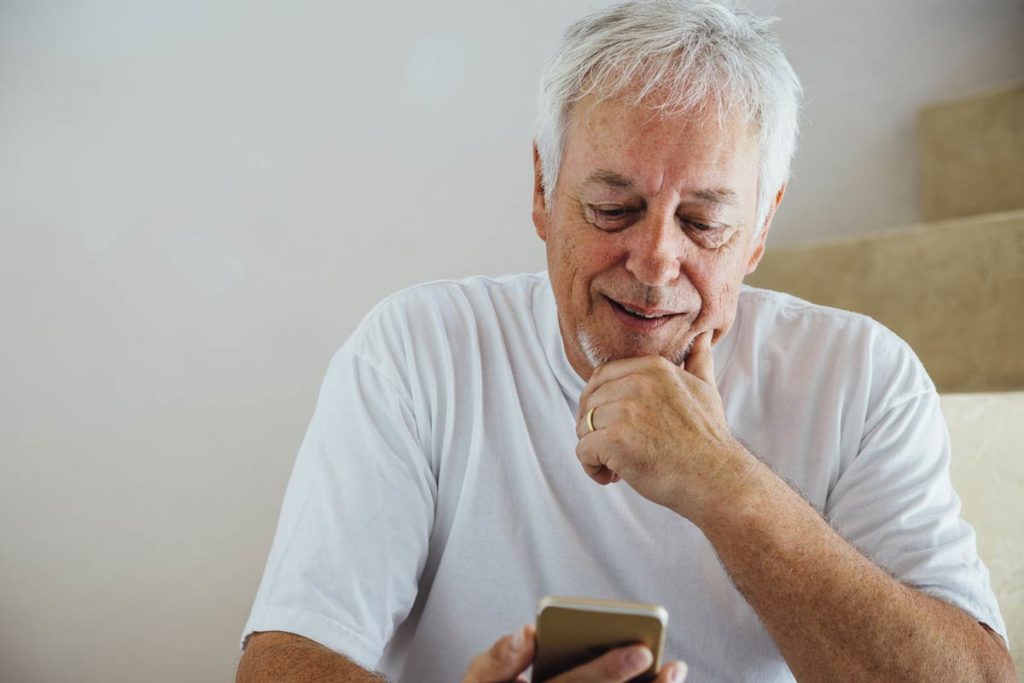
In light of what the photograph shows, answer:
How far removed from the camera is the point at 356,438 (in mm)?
1250

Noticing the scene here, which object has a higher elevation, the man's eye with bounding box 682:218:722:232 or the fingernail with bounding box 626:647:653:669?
the man's eye with bounding box 682:218:722:232

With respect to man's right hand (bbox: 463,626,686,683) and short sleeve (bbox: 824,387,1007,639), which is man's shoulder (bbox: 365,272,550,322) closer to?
short sleeve (bbox: 824,387,1007,639)

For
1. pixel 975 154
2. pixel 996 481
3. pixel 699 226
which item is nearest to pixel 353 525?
pixel 699 226

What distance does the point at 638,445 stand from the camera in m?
1.11

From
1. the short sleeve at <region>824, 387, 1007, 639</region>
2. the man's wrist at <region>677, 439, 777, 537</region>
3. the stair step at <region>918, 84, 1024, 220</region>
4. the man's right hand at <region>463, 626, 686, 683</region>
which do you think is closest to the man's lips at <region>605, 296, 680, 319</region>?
the man's wrist at <region>677, 439, 777, 537</region>

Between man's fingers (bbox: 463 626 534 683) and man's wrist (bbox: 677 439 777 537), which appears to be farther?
man's wrist (bbox: 677 439 777 537)

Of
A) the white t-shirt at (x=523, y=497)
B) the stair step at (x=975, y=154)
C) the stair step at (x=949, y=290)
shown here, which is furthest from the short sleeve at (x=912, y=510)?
the stair step at (x=975, y=154)

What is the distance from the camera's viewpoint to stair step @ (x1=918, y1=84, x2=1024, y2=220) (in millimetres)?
2375

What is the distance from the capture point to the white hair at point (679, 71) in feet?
4.09

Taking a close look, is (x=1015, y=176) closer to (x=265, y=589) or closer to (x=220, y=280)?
(x=220, y=280)

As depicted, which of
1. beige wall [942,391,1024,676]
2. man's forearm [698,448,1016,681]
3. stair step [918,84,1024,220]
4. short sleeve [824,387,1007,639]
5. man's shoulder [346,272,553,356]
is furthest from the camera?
stair step [918,84,1024,220]

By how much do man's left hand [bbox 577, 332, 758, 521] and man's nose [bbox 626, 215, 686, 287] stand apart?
0.36ft

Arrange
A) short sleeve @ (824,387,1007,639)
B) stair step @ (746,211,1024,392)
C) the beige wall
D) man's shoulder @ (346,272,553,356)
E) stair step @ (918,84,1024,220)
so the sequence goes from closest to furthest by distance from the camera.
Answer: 1. short sleeve @ (824,387,1007,639)
2. man's shoulder @ (346,272,553,356)
3. the beige wall
4. stair step @ (746,211,1024,392)
5. stair step @ (918,84,1024,220)

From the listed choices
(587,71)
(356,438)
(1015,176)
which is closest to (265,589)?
(356,438)
